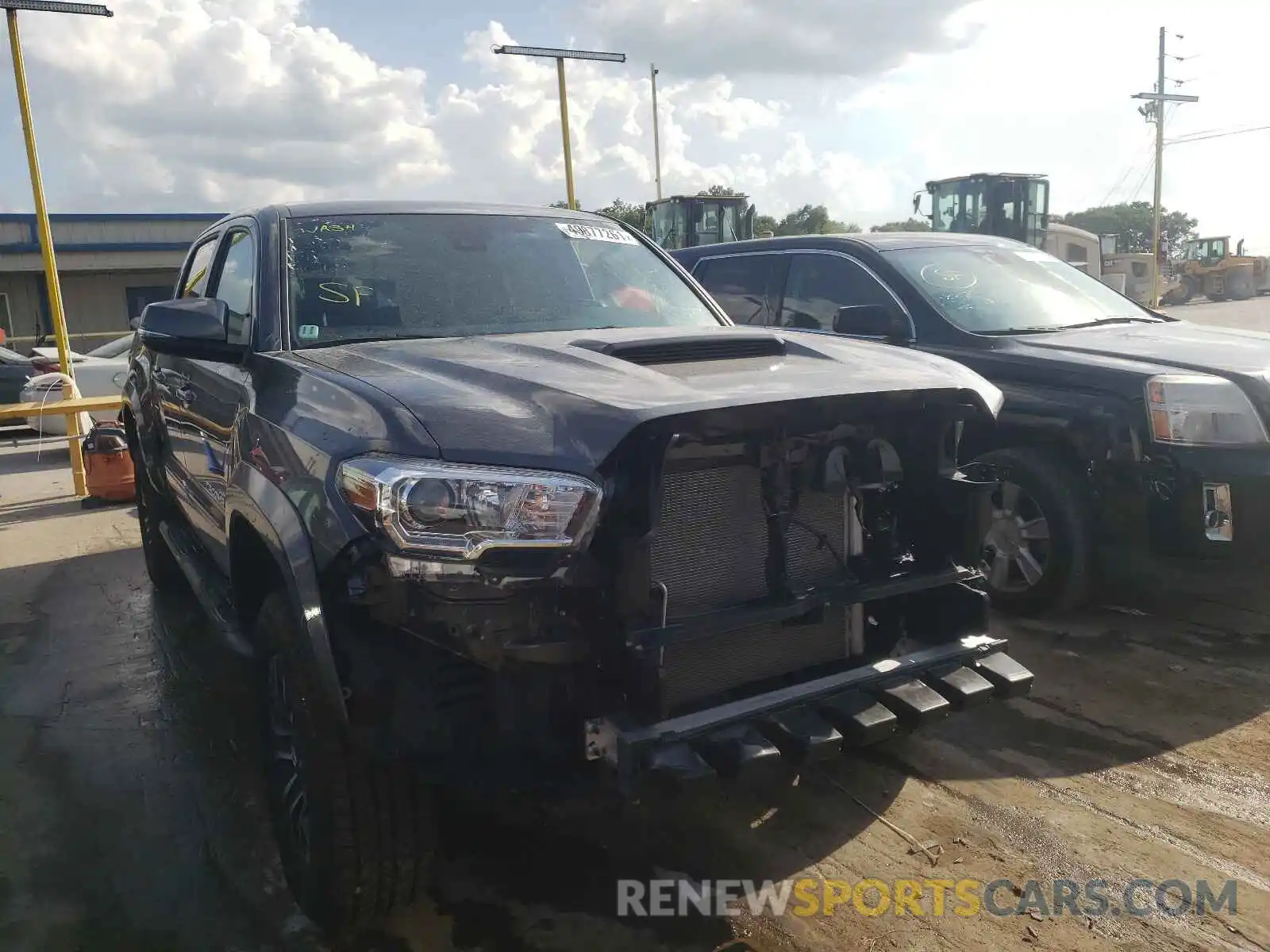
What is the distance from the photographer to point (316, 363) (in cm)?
292

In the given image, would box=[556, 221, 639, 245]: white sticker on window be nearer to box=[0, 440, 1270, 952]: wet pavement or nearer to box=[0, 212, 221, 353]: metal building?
box=[0, 440, 1270, 952]: wet pavement

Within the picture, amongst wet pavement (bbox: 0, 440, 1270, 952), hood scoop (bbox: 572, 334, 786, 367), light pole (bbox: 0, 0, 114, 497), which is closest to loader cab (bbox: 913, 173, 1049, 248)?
light pole (bbox: 0, 0, 114, 497)

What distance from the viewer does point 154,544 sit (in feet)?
18.6

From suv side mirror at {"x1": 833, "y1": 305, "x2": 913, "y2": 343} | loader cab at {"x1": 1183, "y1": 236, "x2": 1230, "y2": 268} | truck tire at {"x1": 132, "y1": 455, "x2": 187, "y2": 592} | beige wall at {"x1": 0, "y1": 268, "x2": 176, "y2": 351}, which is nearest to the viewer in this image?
suv side mirror at {"x1": 833, "y1": 305, "x2": 913, "y2": 343}

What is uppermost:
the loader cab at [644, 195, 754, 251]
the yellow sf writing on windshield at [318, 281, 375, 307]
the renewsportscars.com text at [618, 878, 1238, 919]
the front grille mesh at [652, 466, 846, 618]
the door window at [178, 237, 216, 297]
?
the loader cab at [644, 195, 754, 251]

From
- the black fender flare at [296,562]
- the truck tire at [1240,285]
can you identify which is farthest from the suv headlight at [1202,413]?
the truck tire at [1240,285]

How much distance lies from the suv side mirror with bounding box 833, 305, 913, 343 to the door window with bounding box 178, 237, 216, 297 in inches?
116

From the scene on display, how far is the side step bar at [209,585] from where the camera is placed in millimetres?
3141

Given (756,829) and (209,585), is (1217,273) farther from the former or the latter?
(209,585)

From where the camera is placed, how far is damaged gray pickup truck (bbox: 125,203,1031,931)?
220 centimetres

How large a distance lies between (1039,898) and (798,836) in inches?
27.0

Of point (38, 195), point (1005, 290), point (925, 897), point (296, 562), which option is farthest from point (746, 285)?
point (38, 195)

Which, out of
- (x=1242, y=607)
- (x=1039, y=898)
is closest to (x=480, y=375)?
(x=1039, y=898)

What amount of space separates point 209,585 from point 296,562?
1666 mm
